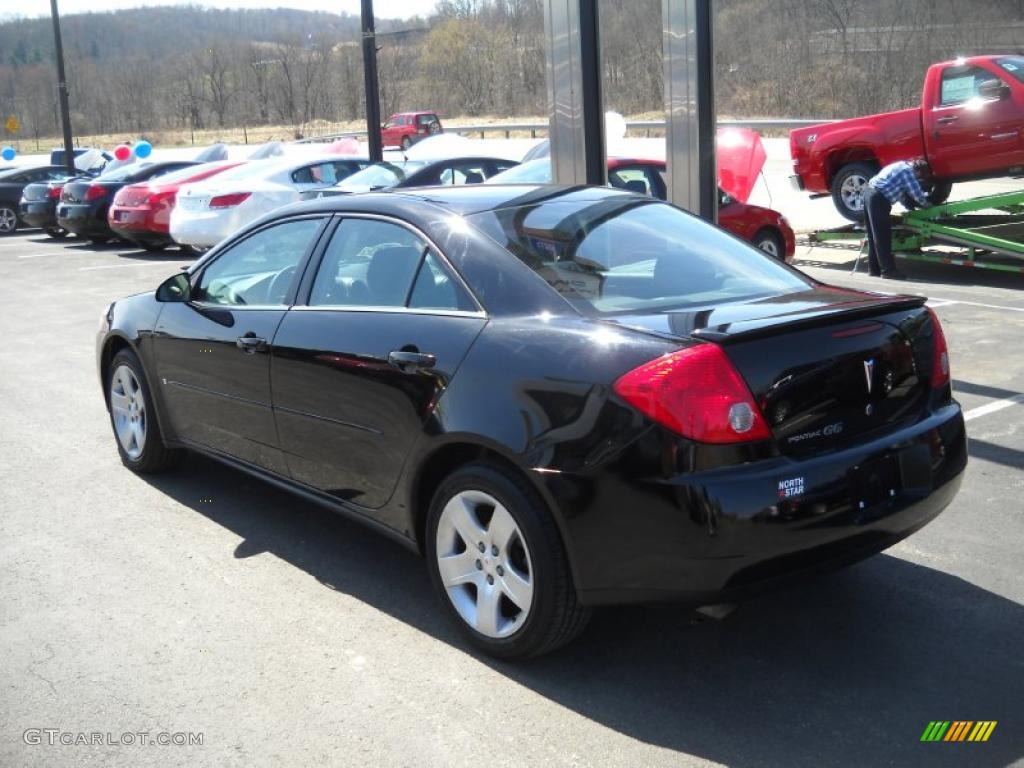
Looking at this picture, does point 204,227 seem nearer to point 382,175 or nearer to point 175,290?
point 382,175

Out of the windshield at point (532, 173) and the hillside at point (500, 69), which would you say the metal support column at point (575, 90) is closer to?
the windshield at point (532, 173)

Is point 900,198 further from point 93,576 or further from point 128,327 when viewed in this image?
point 93,576

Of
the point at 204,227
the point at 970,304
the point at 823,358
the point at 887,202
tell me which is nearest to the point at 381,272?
the point at 823,358

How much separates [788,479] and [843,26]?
6512cm

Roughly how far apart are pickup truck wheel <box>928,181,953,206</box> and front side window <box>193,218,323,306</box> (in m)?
11.6

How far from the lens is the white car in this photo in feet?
54.3

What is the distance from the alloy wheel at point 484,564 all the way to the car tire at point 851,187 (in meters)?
12.5

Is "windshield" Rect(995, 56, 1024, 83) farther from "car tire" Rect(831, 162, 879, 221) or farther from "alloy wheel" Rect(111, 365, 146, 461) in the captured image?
"alloy wheel" Rect(111, 365, 146, 461)

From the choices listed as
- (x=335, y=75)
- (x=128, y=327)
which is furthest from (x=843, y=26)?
(x=128, y=327)

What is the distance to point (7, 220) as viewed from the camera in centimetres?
2508

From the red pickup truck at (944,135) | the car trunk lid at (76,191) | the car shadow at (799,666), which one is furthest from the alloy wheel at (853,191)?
the car trunk lid at (76,191)

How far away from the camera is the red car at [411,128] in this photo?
151ft

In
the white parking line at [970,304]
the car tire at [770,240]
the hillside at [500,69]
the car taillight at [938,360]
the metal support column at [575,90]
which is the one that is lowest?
the white parking line at [970,304]

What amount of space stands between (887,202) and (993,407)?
20.4 feet
